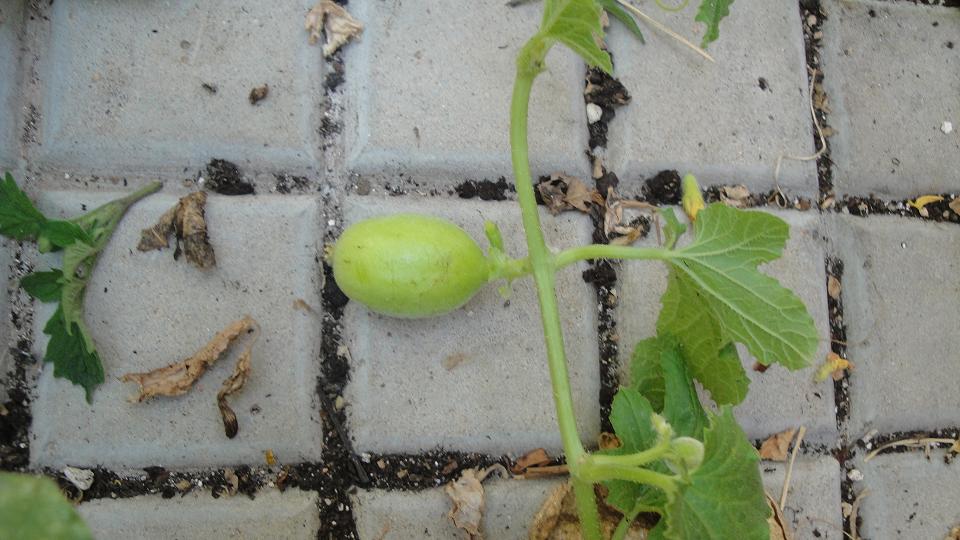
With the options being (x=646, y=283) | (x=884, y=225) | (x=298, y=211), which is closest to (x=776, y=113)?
(x=884, y=225)

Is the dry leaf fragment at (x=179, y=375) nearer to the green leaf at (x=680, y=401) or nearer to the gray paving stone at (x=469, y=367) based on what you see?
the gray paving stone at (x=469, y=367)

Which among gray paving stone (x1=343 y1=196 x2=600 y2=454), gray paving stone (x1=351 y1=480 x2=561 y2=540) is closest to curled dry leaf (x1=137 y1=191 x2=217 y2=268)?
gray paving stone (x1=343 y1=196 x2=600 y2=454)

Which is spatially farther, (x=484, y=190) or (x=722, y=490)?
(x=484, y=190)

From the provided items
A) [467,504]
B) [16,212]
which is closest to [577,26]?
[467,504]

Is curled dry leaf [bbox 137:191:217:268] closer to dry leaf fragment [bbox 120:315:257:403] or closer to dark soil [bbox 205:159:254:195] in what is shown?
dark soil [bbox 205:159:254:195]

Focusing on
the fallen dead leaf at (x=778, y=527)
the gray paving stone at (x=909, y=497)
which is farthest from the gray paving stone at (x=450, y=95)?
the gray paving stone at (x=909, y=497)

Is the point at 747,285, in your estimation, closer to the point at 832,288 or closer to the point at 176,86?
the point at 832,288
